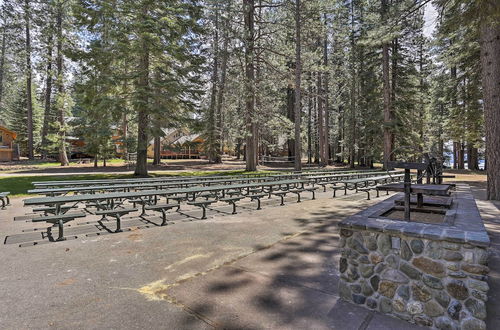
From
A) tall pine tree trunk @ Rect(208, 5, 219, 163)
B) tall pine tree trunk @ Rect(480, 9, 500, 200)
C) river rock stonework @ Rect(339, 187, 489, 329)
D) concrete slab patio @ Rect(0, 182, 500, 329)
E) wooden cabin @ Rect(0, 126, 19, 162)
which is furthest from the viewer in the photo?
wooden cabin @ Rect(0, 126, 19, 162)

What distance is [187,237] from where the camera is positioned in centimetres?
588

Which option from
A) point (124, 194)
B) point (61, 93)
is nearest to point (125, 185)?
point (124, 194)

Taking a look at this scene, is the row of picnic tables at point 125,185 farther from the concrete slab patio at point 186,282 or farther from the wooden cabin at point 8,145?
the wooden cabin at point 8,145

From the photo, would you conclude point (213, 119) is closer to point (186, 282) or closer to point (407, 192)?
point (186, 282)

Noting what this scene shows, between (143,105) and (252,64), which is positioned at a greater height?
(252,64)

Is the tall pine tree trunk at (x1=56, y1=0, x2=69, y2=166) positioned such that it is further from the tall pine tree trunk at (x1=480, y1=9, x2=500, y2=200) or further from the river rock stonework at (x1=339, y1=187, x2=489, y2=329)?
the tall pine tree trunk at (x1=480, y1=9, x2=500, y2=200)

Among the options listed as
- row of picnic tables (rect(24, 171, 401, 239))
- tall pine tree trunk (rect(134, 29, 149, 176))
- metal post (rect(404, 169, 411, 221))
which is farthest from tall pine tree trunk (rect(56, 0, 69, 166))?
metal post (rect(404, 169, 411, 221))

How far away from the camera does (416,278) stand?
290 centimetres

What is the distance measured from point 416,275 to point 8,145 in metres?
49.0

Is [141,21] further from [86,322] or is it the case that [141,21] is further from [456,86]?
[456,86]

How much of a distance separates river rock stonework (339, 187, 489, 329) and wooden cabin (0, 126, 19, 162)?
46.1 meters

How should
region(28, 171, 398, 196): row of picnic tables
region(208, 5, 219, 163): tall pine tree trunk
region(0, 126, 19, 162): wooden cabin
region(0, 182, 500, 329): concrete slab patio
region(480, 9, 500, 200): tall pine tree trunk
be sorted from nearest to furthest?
region(0, 182, 500, 329): concrete slab patio < region(28, 171, 398, 196): row of picnic tables < region(480, 9, 500, 200): tall pine tree trunk < region(208, 5, 219, 163): tall pine tree trunk < region(0, 126, 19, 162): wooden cabin

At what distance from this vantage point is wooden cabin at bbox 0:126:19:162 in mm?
35906

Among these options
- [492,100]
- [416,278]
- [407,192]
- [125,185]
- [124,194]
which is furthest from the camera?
[492,100]
